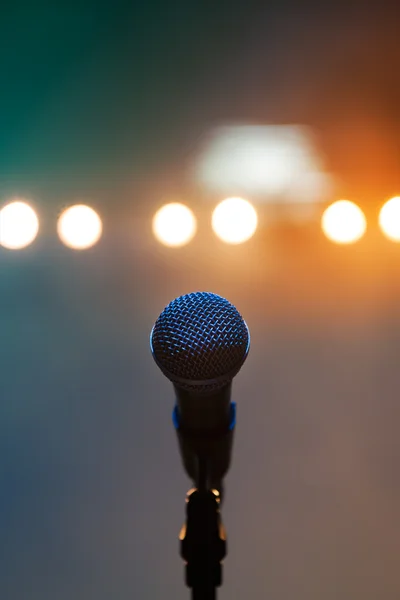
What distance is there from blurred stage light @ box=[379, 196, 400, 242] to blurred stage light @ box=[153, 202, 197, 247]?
2.48 feet

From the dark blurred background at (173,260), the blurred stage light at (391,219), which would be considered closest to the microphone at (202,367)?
the dark blurred background at (173,260)

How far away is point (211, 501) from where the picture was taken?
70 cm

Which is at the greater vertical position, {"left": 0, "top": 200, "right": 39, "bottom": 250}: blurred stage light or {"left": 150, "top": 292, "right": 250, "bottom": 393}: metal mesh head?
{"left": 0, "top": 200, "right": 39, "bottom": 250}: blurred stage light

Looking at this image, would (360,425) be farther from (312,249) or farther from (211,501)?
(211,501)

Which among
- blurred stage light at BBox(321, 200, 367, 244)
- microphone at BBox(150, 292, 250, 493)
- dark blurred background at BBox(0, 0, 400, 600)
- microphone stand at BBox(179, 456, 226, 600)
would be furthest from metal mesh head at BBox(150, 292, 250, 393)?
blurred stage light at BBox(321, 200, 367, 244)

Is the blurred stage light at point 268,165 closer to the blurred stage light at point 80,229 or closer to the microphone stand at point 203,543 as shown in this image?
the blurred stage light at point 80,229

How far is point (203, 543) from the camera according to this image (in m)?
0.69

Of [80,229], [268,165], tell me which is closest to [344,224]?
[268,165]

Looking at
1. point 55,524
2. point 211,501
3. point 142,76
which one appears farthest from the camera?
point 142,76

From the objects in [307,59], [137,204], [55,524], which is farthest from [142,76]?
[55,524]

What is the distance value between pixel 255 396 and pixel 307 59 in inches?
53.4

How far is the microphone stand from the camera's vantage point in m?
0.69

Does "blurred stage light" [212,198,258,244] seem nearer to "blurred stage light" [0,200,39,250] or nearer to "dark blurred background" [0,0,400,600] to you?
"dark blurred background" [0,0,400,600]

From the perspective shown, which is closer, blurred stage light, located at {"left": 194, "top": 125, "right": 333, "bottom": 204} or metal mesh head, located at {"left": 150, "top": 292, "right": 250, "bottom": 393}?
metal mesh head, located at {"left": 150, "top": 292, "right": 250, "bottom": 393}
